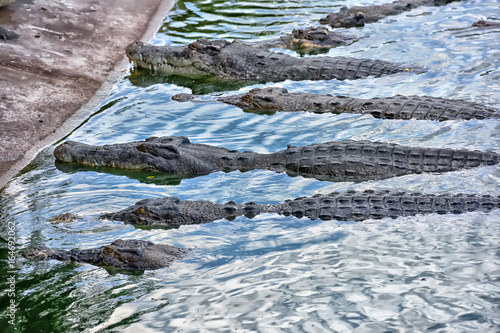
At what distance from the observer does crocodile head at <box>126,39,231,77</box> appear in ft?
41.5

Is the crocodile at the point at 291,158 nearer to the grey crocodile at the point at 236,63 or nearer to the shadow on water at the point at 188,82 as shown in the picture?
the shadow on water at the point at 188,82

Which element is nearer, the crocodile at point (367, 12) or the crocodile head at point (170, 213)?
the crocodile head at point (170, 213)

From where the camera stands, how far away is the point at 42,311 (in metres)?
5.82

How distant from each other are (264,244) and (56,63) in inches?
270

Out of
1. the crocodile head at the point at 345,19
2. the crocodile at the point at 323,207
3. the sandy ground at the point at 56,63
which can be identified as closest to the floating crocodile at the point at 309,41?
the crocodile head at the point at 345,19

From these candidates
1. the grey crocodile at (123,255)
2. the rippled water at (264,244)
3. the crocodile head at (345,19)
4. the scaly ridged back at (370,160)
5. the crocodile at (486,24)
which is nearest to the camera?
the rippled water at (264,244)

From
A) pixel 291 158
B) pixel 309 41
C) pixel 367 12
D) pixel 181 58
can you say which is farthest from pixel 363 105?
pixel 367 12

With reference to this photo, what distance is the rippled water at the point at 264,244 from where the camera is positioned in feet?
18.3

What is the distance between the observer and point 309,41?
13.8 m

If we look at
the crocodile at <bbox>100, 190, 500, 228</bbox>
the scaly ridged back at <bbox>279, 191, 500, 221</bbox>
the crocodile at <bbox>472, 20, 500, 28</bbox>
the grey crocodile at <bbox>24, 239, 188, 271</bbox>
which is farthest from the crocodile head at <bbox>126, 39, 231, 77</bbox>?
the grey crocodile at <bbox>24, 239, 188, 271</bbox>

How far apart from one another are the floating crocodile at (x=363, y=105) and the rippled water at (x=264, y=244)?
208 millimetres

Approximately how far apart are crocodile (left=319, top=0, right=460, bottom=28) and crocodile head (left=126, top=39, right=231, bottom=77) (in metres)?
3.49

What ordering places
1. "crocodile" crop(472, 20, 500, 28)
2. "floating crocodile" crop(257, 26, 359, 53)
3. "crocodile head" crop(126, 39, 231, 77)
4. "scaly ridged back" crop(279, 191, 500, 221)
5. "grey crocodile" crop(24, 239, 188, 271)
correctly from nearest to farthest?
"grey crocodile" crop(24, 239, 188, 271) → "scaly ridged back" crop(279, 191, 500, 221) → "crocodile head" crop(126, 39, 231, 77) → "crocodile" crop(472, 20, 500, 28) → "floating crocodile" crop(257, 26, 359, 53)

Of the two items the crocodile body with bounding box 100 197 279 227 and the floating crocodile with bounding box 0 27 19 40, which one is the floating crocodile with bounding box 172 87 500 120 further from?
the floating crocodile with bounding box 0 27 19 40
